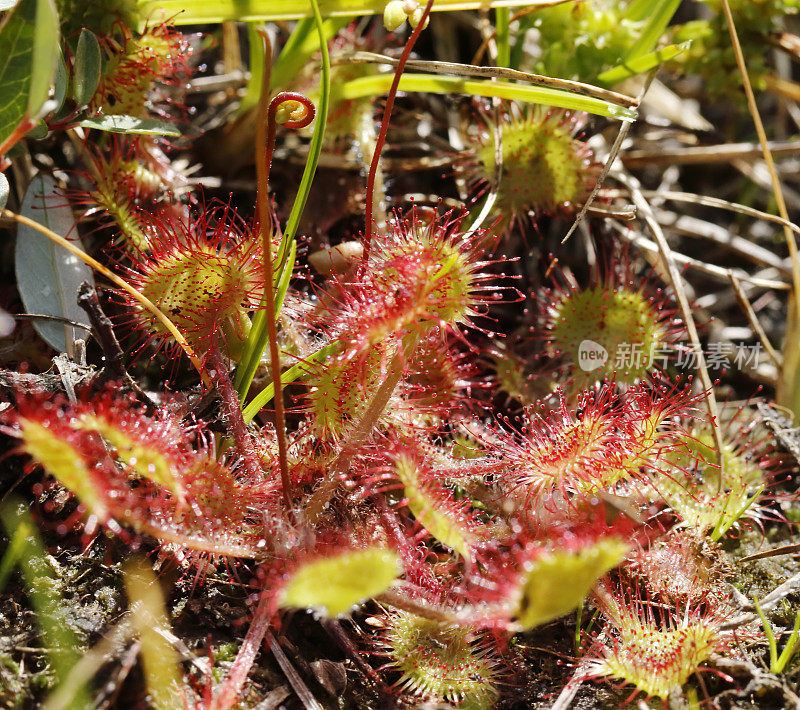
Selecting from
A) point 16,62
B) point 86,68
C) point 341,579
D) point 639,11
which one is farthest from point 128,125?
point 639,11

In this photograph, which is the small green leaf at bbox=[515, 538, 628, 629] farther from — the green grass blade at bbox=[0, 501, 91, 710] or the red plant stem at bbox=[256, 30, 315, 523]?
the green grass blade at bbox=[0, 501, 91, 710]

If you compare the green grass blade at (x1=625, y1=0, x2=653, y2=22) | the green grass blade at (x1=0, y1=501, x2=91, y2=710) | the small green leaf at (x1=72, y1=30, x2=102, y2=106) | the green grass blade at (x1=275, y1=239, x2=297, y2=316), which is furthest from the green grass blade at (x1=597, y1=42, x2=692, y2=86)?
the green grass blade at (x1=0, y1=501, x2=91, y2=710)

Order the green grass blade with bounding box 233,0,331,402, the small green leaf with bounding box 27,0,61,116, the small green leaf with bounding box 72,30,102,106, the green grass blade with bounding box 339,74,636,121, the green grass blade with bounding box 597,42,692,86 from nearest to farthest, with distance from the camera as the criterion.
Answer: the small green leaf with bounding box 27,0,61,116, the green grass blade with bounding box 233,0,331,402, the small green leaf with bounding box 72,30,102,106, the green grass blade with bounding box 339,74,636,121, the green grass blade with bounding box 597,42,692,86

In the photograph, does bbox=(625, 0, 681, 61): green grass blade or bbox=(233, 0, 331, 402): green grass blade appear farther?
bbox=(625, 0, 681, 61): green grass blade

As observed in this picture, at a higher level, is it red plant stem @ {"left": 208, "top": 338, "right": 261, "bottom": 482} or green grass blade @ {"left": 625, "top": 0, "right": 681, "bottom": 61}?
green grass blade @ {"left": 625, "top": 0, "right": 681, "bottom": 61}

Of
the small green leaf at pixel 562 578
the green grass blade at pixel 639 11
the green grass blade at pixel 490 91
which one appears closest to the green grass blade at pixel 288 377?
the small green leaf at pixel 562 578

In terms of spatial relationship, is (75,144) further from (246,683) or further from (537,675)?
(537,675)
